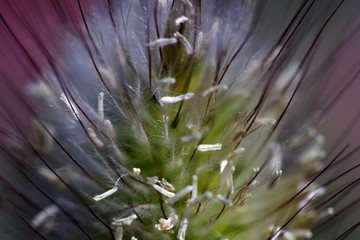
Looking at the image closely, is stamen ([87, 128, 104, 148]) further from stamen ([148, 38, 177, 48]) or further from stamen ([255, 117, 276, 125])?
stamen ([255, 117, 276, 125])

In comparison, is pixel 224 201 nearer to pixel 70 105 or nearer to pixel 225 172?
pixel 225 172

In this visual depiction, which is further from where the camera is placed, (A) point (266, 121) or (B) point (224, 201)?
(A) point (266, 121)

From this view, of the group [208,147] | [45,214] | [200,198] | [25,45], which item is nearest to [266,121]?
[208,147]

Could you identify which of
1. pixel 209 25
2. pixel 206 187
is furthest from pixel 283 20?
pixel 206 187

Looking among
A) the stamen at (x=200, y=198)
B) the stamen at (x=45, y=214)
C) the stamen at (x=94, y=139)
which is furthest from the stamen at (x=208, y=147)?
the stamen at (x=45, y=214)

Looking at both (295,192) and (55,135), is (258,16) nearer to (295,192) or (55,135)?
(295,192)

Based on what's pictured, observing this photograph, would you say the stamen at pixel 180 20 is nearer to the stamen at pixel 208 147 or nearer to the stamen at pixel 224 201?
the stamen at pixel 208 147

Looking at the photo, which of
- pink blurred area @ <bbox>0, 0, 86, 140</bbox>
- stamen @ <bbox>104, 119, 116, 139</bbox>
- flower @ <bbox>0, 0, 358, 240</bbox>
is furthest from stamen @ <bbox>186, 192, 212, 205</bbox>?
pink blurred area @ <bbox>0, 0, 86, 140</bbox>

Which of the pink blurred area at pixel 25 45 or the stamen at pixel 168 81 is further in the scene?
the pink blurred area at pixel 25 45
